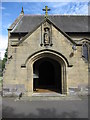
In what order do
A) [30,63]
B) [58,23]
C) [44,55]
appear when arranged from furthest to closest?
[58,23] < [44,55] < [30,63]

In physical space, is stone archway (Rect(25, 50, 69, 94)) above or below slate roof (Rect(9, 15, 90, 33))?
below

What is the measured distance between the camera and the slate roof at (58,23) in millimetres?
17891

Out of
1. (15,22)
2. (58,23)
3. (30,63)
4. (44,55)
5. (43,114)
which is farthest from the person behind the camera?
(15,22)

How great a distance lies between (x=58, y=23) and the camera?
780 inches

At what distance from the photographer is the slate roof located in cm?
1789

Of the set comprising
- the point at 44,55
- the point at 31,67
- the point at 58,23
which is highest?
the point at 58,23

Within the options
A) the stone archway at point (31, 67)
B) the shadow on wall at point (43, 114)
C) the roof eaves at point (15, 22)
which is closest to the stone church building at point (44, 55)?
the stone archway at point (31, 67)

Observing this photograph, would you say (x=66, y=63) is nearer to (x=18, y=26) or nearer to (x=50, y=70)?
(x=50, y=70)

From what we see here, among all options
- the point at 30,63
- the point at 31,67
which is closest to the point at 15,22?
the point at 30,63

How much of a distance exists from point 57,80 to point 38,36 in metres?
6.89

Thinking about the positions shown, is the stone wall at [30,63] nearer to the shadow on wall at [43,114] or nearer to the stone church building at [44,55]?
the stone church building at [44,55]

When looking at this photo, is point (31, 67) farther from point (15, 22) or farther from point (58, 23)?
point (15, 22)

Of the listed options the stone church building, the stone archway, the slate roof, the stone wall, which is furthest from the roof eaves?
the stone archway

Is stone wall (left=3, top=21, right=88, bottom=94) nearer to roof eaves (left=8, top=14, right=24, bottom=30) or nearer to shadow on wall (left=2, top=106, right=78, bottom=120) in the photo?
shadow on wall (left=2, top=106, right=78, bottom=120)
